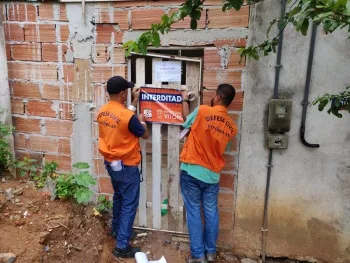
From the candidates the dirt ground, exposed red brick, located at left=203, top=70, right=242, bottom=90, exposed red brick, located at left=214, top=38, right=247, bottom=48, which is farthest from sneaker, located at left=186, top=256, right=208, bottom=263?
exposed red brick, located at left=214, top=38, right=247, bottom=48

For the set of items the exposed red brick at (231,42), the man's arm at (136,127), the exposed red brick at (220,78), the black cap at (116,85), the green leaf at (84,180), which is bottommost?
the green leaf at (84,180)

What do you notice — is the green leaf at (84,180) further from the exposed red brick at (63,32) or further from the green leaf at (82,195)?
the exposed red brick at (63,32)

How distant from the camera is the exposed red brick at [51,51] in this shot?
3277mm

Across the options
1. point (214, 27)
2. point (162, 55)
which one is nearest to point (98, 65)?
point (162, 55)

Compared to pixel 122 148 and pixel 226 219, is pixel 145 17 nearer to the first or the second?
pixel 122 148

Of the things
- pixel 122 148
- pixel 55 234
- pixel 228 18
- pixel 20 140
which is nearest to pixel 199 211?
pixel 122 148

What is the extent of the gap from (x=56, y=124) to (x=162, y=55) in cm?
141

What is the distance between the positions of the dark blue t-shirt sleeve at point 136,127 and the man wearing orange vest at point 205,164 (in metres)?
0.41

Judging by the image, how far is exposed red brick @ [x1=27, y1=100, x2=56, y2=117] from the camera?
11.3ft

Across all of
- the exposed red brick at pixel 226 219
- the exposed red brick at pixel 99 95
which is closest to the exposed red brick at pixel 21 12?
the exposed red brick at pixel 99 95

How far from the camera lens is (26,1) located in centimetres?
325

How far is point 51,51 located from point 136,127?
1.28 meters

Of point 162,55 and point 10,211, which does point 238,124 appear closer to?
point 162,55

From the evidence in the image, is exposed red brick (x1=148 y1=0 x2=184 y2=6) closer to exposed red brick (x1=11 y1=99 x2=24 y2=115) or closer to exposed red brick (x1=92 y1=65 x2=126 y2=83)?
exposed red brick (x1=92 y1=65 x2=126 y2=83)
